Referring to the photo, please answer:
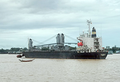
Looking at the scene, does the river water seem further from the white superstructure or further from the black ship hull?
the white superstructure

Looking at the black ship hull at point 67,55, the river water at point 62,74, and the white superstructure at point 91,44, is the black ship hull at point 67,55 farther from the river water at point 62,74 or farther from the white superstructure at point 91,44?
the river water at point 62,74

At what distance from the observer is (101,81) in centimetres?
2648

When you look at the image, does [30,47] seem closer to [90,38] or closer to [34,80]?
[90,38]

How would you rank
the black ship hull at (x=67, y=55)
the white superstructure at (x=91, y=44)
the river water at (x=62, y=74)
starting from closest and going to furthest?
1. the river water at (x=62, y=74)
2. the black ship hull at (x=67, y=55)
3. the white superstructure at (x=91, y=44)

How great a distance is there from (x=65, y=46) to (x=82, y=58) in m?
37.6

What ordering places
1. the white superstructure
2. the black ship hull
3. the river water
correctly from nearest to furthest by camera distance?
the river water → the black ship hull → the white superstructure

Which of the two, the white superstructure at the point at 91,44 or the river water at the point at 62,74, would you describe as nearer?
the river water at the point at 62,74

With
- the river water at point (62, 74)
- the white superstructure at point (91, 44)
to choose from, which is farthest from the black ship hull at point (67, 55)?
the river water at point (62, 74)

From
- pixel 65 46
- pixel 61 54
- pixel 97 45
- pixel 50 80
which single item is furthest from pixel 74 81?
pixel 65 46

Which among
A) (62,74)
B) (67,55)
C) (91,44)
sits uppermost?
(91,44)

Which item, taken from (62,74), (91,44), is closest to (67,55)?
(91,44)

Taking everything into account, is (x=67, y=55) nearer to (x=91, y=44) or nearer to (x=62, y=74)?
(x=91, y=44)

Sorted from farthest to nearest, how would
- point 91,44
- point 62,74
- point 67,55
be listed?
1. point 67,55
2. point 91,44
3. point 62,74

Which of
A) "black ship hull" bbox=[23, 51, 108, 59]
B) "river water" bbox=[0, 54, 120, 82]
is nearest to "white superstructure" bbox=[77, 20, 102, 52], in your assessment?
"black ship hull" bbox=[23, 51, 108, 59]
